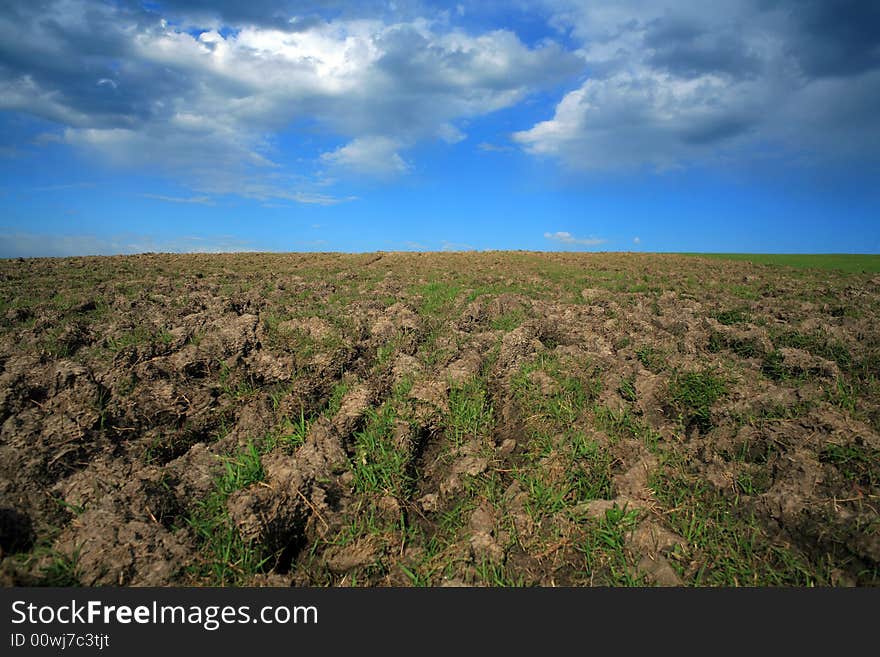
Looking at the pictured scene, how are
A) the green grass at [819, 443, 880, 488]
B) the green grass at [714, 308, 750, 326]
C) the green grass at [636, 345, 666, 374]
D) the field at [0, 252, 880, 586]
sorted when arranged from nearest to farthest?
the field at [0, 252, 880, 586] < the green grass at [819, 443, 880, 488] < the green grass at [636, 345, 666, 374] < the green grass at [714, 308, 750, 326]

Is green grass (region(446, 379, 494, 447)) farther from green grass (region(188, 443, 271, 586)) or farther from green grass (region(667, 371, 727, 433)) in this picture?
green grass (region(667, 371, 727, 433))

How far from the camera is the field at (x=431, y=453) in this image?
2875 mm

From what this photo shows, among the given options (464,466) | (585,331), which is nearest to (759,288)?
(585,331)

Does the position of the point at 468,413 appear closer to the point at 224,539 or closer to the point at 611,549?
the point at 611,549

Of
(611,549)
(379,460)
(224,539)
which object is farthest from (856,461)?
(224,539)

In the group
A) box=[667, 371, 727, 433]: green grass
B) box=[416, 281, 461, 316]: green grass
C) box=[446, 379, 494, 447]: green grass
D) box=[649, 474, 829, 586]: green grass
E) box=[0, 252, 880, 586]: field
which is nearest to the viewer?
box=[649, 474, 829, 586]: green grass

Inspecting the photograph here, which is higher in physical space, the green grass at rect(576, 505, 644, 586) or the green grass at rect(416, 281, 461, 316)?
the green grass at rect(416, 281, 461, 316)

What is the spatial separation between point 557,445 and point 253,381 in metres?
3.13

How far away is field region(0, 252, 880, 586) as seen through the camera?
288 cm

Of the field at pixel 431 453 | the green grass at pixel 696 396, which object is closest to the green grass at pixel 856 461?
the field at pixel 431 453

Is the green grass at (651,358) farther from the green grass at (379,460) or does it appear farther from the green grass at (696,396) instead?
the green grass at (379,460)

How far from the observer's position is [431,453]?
401 cm

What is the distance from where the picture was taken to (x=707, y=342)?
639 centimetres

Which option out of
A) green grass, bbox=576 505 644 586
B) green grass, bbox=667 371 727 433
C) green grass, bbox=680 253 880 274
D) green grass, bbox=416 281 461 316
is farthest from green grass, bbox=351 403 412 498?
green grass, bbox=680 253 880 274
